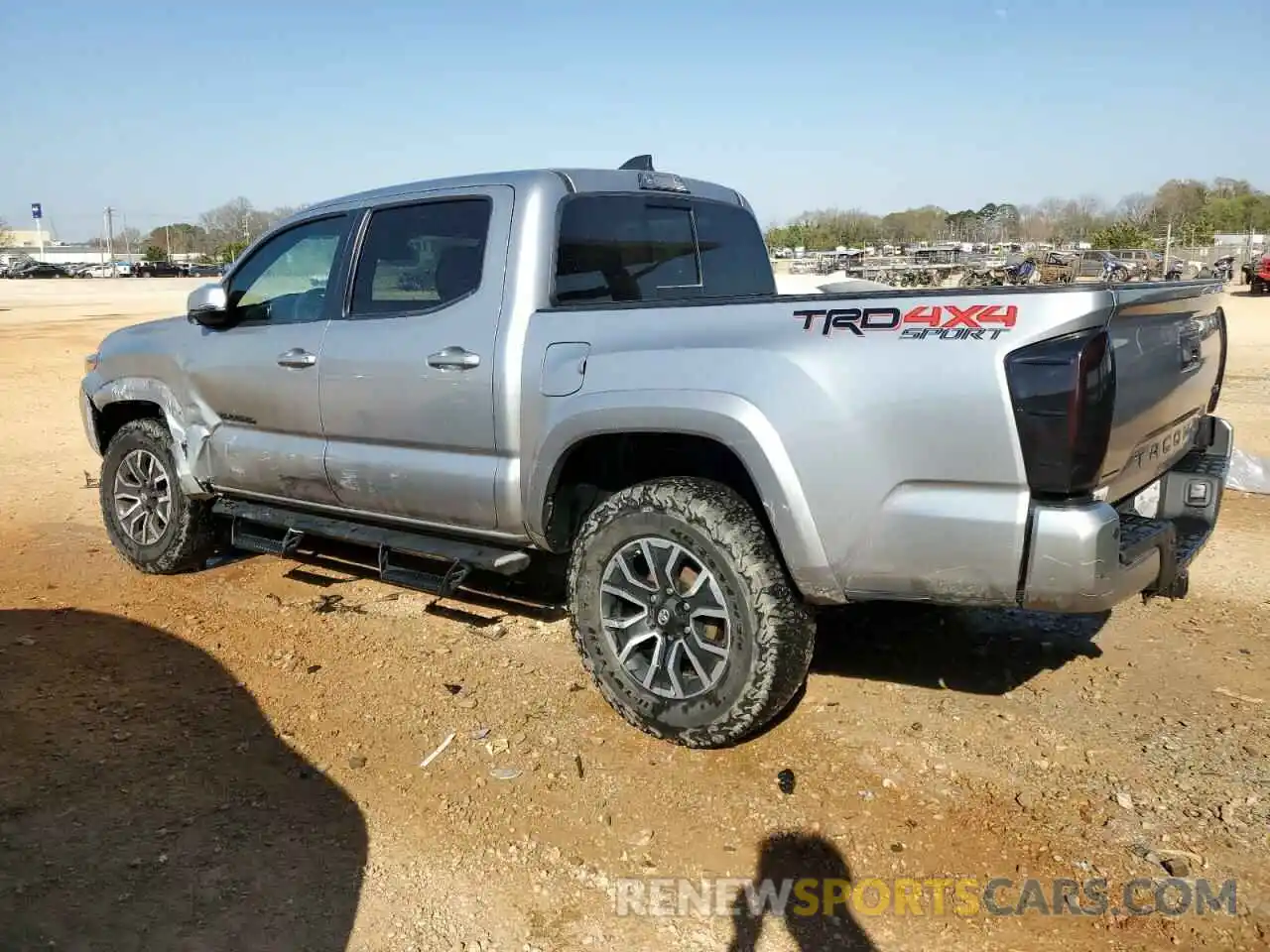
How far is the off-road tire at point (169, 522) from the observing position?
5602 millimetres

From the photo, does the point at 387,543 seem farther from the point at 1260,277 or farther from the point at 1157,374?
the point at 1260,277

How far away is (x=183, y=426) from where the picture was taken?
17.8ft

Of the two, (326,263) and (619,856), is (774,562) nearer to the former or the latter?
(619,856)

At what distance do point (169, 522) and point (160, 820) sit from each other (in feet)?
9.04

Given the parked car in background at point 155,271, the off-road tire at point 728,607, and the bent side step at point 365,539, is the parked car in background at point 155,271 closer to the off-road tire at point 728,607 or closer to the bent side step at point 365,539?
the bent side step at point 365,539

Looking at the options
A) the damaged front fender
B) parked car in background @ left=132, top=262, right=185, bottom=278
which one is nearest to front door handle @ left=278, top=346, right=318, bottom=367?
the damaged front fender

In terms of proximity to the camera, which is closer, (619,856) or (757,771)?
(619,856)

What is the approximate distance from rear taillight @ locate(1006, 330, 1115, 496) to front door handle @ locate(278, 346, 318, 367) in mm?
3088

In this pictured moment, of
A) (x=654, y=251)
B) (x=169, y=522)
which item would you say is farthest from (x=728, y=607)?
(x=169, y=522)

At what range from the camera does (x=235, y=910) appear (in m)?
2.82

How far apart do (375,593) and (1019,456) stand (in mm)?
3672

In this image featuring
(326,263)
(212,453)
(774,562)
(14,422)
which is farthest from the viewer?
(14,422)

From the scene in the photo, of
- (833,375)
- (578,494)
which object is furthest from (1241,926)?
(578,494)

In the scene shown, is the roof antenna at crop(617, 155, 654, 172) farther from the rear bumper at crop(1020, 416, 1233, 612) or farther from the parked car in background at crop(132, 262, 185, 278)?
the parked car in background at crop(132, 262, 185, 278)
